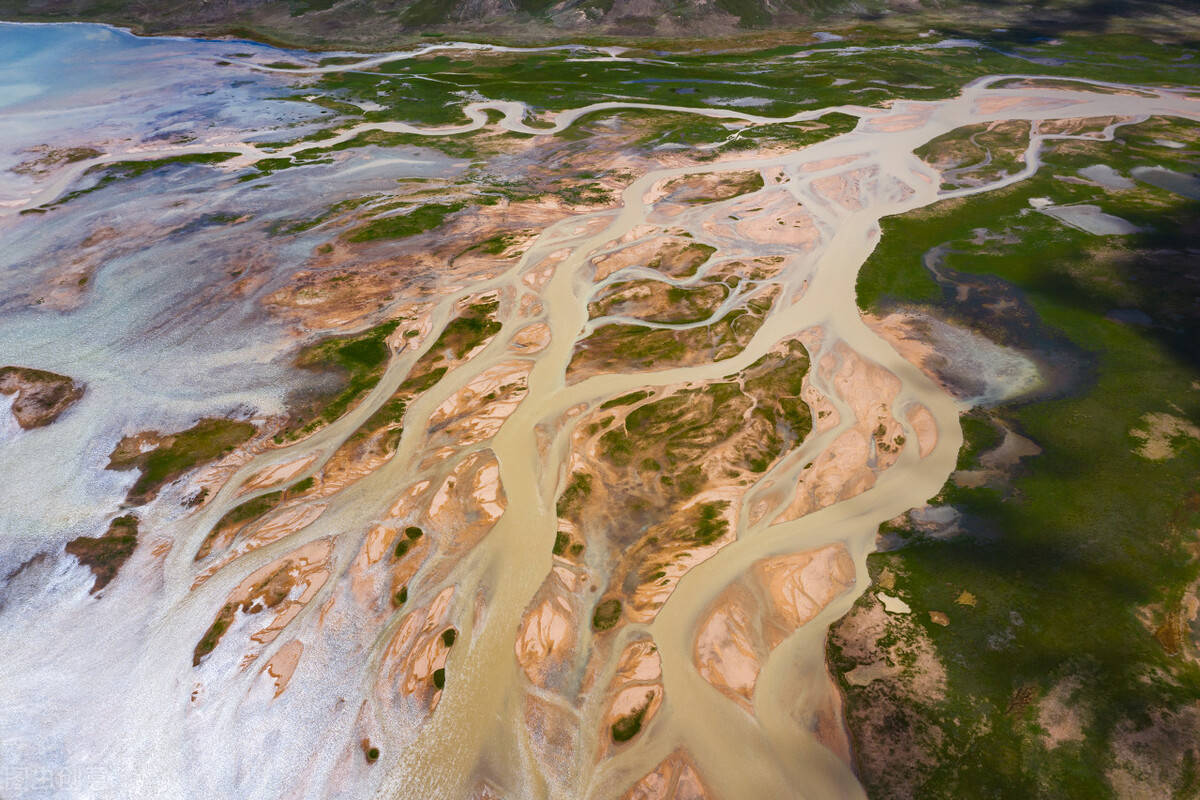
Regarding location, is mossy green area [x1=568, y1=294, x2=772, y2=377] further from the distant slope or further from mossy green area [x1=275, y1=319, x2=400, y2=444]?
the distant slope

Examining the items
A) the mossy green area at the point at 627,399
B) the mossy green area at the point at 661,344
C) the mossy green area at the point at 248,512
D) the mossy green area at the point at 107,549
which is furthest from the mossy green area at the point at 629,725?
the mossy green area at the point at 107,549

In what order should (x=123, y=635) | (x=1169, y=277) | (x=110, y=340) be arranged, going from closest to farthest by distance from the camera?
1. (x=123, y=635)
2. (x=110, y=340)
3. (x=1169, y=277)

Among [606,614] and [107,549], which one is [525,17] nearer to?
[107,549]

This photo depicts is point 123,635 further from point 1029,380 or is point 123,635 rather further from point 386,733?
point 1029,380

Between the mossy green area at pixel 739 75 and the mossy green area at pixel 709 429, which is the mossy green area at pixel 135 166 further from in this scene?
the mossy green area at pixel 709 429

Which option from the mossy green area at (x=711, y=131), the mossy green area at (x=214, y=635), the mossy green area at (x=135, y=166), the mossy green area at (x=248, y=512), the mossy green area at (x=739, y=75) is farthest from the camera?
the mossy green area at (x=739, y=75)

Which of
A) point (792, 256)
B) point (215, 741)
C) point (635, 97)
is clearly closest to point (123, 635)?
point (215, 741)
